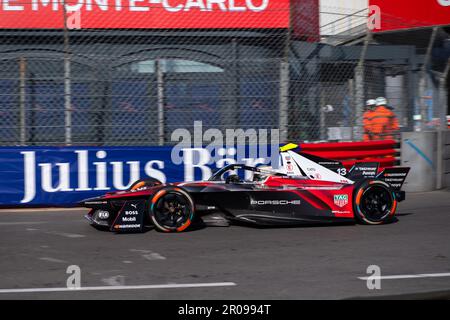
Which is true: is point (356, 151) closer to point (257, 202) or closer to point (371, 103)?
point (371, 103)

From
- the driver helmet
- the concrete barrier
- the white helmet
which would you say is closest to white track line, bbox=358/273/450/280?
the concrete barrier

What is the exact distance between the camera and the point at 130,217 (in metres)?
7.49

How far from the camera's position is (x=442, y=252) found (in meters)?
6.52

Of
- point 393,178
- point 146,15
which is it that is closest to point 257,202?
point 393,178

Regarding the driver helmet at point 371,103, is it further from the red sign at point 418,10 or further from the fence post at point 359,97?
the red sign at point 418,10

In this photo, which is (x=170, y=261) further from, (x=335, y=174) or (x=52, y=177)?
(x=52, y=177)

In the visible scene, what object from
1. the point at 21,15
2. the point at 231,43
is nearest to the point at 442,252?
the point at 231,43

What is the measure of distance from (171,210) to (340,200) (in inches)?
80.9

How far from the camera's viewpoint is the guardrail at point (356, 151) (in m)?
11.1

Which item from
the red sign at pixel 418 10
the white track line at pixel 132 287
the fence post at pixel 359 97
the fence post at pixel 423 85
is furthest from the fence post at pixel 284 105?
the red sign at pixel 418 10

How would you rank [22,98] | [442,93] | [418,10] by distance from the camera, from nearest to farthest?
1. [22,98]
2. [442,93]
3. [418,10]

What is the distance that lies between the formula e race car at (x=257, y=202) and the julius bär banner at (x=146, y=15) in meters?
7.05

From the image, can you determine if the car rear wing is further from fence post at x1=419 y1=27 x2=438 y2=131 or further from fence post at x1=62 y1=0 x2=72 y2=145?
fence post at x1=62 y1=0 x2=72 y2=145

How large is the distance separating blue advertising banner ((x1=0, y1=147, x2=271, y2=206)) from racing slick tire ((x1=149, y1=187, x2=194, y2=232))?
2669 mm
